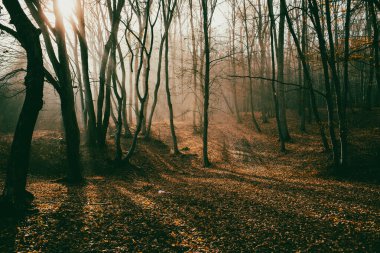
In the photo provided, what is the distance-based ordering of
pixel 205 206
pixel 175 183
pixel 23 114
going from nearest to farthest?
pixel 23 114, pixel 205 206, pixel 175 183

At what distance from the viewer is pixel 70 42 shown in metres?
18.8

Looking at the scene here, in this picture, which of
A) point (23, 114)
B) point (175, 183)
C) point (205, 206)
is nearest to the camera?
point (23, 114)

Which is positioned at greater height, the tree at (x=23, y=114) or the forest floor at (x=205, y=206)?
the tree at (x=23, y=114)

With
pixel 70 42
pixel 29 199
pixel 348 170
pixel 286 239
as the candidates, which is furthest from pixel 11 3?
pixel 70 42

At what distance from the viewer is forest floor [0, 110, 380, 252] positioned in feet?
15.4

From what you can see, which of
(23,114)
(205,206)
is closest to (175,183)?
(205,206)

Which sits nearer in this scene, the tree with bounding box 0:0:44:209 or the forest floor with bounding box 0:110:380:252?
the forest floor with bounding box 0:110:380:252

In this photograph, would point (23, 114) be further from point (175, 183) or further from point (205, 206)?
point (175, 183)

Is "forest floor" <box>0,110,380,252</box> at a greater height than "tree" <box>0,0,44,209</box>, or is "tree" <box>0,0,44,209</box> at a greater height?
"tree" <box>0,0,44,209</box>

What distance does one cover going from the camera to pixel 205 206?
6855mm

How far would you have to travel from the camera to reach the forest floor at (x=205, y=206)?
4695mm

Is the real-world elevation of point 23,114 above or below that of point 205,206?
above

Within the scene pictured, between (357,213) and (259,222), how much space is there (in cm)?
249

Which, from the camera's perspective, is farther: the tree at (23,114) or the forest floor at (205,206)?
the tree at (23,114)
